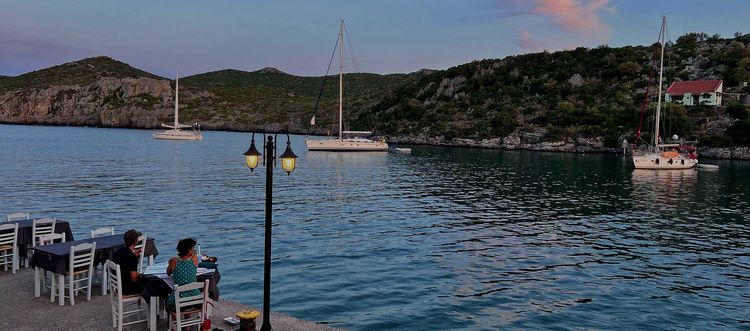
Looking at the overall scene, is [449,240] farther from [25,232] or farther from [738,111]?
[738,111]

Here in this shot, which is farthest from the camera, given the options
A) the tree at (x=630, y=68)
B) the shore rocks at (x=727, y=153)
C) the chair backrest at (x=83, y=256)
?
the tree at (x=630, y=68)

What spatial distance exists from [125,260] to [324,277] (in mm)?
7260

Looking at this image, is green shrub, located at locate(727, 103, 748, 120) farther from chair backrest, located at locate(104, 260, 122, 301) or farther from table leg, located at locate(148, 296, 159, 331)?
chair backrest, located at locate(104, 260, 122, 301)

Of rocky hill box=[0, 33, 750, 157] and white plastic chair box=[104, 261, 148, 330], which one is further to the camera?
rocky hill box=[0, 33, 750, 157]

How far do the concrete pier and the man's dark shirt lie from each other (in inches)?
25.5

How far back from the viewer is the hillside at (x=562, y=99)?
308ft

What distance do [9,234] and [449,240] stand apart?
584 inches

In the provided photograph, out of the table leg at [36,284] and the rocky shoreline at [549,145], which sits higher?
the rocky shoreline at [549,145]

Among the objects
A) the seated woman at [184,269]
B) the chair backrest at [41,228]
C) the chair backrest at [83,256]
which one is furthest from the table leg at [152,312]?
the chair backrest at [41,228]

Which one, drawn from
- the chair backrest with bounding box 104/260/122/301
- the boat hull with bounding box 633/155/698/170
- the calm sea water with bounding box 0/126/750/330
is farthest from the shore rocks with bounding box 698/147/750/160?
the chair backrest with bounding box 104/260/122/301

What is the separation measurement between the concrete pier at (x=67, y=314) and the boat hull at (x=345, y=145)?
7375 centimetres

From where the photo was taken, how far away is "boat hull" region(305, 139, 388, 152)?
3324 inches

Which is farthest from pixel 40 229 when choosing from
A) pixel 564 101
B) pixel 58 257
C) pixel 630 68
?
pixel 630 68

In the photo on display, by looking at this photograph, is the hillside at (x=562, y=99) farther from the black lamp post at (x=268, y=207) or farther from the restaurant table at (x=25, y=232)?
the restaurant table at (x=25, y=232)
